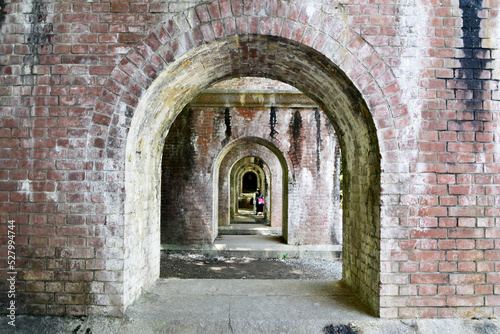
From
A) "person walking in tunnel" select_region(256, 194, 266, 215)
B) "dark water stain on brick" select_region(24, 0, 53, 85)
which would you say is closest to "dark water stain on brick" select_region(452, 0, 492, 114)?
"dark water stain on brick" select_region(24, 0, 53, 85)

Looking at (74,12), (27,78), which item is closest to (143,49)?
(74,12)

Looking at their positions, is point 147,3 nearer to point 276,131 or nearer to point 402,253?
point 402,253

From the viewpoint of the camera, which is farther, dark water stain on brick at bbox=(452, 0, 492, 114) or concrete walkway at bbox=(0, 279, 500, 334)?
dark water stain on brick at bbox=(452, 0, 492, 114)

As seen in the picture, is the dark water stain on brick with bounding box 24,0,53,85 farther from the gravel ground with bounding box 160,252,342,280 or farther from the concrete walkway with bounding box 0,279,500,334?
the gravel ground with bounding box 160,252,342,280

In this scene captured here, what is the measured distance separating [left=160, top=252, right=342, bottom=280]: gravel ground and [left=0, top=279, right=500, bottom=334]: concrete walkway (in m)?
3.75

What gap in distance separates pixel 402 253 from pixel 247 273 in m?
5.28

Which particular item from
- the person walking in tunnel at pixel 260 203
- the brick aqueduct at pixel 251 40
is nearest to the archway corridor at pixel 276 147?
the brick aqueduct at pixel 251 40

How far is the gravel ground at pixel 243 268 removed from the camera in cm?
797

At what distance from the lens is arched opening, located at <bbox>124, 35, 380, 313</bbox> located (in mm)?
3676

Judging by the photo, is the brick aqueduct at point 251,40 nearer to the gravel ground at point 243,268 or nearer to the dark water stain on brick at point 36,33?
the dark water stain on brick at point 36,33

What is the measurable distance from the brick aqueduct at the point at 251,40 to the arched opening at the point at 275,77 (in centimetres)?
9

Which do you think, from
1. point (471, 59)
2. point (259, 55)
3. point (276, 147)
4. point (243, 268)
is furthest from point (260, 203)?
point (471, 59)

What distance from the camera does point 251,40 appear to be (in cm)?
367

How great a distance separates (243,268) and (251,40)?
6.47 metres
